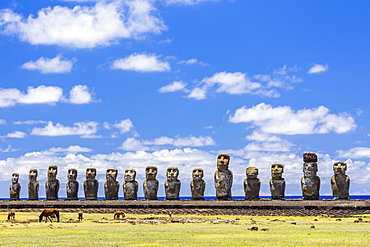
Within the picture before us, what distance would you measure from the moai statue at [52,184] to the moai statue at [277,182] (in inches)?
856

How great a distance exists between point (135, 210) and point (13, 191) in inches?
852

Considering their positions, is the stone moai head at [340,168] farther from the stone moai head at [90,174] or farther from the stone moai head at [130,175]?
the stone moai head at [90,174]

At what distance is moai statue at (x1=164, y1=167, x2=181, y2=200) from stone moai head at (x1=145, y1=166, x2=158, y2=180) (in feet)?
5.62

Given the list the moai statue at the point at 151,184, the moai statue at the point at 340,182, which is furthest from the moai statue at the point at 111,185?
the moai statue at the point at 340,182

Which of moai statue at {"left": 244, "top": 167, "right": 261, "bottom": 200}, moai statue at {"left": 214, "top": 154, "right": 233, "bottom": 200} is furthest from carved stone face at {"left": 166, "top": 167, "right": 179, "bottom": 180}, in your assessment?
moai statue at {"left": 244, "top": 167, "right": 261, "bottom": 200}

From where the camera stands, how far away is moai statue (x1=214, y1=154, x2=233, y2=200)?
157 ft

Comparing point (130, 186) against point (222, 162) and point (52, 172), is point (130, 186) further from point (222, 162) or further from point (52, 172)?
point (52, 172)

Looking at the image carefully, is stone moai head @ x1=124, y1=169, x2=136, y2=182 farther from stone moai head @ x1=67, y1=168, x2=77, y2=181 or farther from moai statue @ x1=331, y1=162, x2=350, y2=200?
moai statue @ x1=331, y1=162, x2=350, y2=200

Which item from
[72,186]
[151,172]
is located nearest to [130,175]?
[151,172]

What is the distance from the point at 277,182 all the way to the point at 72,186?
66.9ft

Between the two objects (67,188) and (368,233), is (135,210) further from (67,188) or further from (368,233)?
(368,233)

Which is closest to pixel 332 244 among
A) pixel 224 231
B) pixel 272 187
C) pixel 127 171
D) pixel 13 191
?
pixel 224 231

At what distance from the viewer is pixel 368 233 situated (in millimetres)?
23781

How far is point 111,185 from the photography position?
5428 cm
